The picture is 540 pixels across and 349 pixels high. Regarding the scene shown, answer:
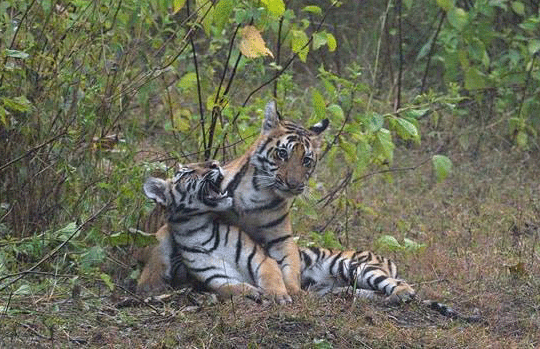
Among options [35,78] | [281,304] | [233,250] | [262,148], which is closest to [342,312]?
[281,304]

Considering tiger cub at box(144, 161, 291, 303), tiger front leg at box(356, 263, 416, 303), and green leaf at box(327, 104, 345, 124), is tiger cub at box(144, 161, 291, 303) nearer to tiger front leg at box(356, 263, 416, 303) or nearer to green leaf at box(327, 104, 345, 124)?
tiger front leg at box(356, 263, 416, 303)

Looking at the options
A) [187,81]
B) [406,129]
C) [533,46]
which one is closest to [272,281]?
[406,129]

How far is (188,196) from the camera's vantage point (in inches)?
276

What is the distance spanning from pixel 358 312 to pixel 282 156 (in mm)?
1156

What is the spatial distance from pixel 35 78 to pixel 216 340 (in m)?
2.30

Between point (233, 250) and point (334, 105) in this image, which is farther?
point (334, 105)

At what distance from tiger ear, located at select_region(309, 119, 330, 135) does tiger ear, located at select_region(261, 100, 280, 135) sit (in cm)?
25

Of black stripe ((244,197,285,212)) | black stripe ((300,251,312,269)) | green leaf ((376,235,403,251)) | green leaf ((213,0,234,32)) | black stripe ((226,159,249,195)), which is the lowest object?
green leaf ((376,235,403,251))

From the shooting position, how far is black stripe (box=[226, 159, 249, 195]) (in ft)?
23.7

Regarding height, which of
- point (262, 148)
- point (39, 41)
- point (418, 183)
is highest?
point (39, 41)

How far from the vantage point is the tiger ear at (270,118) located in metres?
7.49

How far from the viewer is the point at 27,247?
6461mm

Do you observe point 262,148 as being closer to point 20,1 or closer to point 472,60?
point 20,1

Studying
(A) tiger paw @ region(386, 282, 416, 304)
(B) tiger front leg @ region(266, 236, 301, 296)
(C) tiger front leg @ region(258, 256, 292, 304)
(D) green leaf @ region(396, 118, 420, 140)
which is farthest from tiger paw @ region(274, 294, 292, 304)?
(D) green leaf @ region(396, 118, 420, 140)
